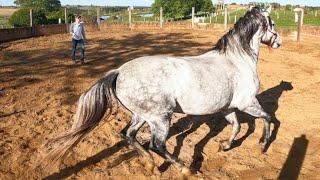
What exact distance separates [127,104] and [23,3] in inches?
3129

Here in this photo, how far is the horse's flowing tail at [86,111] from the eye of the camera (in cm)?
511

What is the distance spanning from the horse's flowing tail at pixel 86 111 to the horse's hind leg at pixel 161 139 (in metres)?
0.70

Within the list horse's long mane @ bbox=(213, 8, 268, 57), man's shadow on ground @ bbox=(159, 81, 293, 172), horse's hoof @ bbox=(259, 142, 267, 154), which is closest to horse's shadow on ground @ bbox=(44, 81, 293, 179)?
man's shadow on ground @ bbox=(159, 81, 293, 172)

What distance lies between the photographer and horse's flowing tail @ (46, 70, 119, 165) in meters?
5.11

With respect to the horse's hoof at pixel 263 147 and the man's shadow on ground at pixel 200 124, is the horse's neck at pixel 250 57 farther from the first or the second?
the man's shadow on ground at pixel 200 124

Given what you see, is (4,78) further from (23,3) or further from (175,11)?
(23,3)

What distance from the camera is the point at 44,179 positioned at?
211 inches

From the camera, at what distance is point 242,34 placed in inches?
247

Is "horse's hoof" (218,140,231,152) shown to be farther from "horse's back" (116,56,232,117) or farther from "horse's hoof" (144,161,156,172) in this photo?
"horse's hoof" (144,161,156,172)

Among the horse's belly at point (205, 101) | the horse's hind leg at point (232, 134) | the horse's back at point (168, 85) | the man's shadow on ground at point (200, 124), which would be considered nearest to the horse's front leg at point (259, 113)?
the man's shadow on ground at point (200, 124)

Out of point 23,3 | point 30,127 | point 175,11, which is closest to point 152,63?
point 30,127

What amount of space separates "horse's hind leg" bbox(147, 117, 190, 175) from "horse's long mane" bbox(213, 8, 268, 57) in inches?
69.5

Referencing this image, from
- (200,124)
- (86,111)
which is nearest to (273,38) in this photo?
(200,124)

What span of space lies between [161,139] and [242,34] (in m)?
2.33
